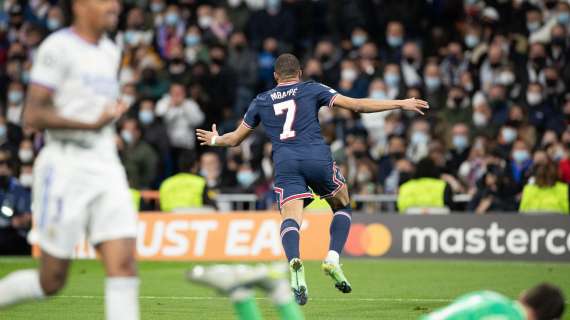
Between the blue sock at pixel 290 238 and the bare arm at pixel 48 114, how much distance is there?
5270 mm

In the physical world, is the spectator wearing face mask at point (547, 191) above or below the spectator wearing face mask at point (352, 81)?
below

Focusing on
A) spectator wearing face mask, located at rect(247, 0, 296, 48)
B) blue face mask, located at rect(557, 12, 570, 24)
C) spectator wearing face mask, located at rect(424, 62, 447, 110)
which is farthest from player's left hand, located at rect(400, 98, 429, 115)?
spectator wearing face mask, located at rect(247, 0, 296, 48)

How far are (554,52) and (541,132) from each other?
1822 mm

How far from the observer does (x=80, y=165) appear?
22.9 ft

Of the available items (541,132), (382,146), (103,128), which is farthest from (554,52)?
(103,128)

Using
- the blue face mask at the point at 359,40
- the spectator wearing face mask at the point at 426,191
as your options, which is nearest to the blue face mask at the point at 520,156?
the spectator wearing face mask at the point at 426,191

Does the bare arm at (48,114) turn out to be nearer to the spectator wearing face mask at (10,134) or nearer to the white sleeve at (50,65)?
the white sleeve at (50,65)

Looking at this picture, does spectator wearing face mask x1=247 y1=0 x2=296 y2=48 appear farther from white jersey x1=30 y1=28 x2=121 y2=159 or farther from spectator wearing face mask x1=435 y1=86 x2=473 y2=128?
white jersey x1=30 y1=28 x2=121 y2=159

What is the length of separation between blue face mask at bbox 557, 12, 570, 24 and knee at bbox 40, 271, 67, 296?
1810cm

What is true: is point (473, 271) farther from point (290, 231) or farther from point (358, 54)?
point (358, 54)

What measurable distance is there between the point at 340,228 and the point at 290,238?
0.77 metres

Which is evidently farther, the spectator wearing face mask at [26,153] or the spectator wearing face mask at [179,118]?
the spectator wearing face mask at [26,153]

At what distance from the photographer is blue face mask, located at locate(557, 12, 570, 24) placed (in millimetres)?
23625

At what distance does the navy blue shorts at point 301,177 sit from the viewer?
12391mm
